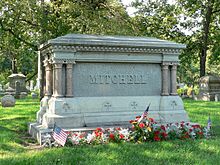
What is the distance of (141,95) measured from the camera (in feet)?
29.1

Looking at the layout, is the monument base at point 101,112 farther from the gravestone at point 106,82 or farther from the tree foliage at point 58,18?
the tree foliage at point 58,18

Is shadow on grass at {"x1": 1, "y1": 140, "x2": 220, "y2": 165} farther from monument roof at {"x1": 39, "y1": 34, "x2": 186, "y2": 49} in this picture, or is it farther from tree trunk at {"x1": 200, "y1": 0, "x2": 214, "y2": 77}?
tree trunk at {"x1": 200, "y1": 0, "x2": 214, "y2": 77}

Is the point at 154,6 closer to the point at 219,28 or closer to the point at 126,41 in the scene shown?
the point at 219,28

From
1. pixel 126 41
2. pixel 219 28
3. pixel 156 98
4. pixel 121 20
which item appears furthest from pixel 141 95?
pixel 219 28

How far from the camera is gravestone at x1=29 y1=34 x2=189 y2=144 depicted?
790 centimetres

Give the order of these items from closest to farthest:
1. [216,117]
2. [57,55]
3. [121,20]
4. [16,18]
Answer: [57,55] < [216,117] < [121,20] < [16,18]

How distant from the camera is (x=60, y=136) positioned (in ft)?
21.5

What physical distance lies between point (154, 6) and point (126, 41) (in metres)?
19.9

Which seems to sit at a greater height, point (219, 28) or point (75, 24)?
point (219, 28)

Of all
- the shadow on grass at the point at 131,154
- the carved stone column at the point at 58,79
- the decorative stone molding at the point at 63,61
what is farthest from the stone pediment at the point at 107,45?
the shadow on grass at the point at 131,154

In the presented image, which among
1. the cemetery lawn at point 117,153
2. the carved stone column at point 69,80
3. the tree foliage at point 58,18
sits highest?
the tree foliage at point 58,18

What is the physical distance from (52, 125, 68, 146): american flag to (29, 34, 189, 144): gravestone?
77 cm

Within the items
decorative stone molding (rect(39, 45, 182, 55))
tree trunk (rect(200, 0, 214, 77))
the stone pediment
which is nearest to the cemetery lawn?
decorative stone molding (rect(39, 45, 182, 55))

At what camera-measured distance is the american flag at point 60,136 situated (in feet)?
21.3
